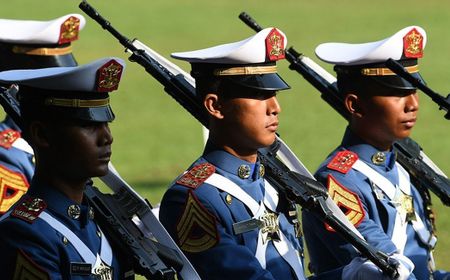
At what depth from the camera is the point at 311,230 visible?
Answer: 27.2 feet

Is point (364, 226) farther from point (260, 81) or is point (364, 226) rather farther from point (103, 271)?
point (103, 271)

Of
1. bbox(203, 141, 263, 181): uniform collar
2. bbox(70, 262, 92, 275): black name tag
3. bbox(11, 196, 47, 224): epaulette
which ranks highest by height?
bbox(11, 196, 47, 224): epaulette

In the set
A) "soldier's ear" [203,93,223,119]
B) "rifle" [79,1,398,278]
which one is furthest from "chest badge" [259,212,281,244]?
"soldier's ear" [203,93,223,119]

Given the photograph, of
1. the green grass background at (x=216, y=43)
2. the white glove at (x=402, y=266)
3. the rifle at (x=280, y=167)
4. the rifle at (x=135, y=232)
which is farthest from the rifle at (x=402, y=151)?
the green grass background at (x=216, y=43)

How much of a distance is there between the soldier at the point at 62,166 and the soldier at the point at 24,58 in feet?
7.56

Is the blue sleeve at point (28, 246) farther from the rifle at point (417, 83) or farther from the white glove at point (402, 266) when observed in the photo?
the rifle at point (417, 83)

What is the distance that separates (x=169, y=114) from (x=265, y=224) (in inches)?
562

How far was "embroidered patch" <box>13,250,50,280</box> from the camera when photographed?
6406 millimetres

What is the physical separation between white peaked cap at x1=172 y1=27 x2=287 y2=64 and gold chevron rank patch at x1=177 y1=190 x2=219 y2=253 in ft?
2.44

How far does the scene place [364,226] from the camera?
809 centimetres

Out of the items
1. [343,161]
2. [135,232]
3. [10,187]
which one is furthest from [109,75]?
[10,187]

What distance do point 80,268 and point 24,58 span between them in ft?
9.31

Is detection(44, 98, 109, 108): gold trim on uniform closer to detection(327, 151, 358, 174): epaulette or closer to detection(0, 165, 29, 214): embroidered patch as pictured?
detection(327, 151, 358, 174): epaulette

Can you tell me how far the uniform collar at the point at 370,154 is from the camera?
27.9 feet
